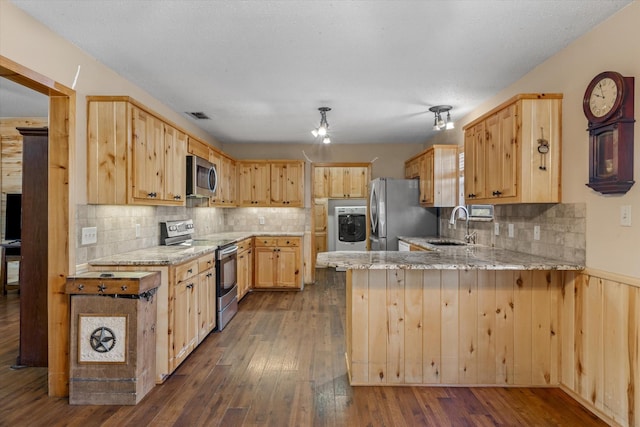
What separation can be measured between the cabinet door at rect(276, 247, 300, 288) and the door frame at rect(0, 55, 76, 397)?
3.30m

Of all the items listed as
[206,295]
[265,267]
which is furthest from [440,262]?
[265,267]

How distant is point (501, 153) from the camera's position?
9.35ft

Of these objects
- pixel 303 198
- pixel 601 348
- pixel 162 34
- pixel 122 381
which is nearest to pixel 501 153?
pixel 601 348

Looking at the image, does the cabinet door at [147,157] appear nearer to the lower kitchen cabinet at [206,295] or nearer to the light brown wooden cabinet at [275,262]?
the lower kitchen cabinet at [206,295]

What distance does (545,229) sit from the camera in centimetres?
282

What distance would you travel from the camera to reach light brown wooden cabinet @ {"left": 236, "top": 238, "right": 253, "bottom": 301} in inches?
194

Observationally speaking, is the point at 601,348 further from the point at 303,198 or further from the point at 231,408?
the point at 303,198

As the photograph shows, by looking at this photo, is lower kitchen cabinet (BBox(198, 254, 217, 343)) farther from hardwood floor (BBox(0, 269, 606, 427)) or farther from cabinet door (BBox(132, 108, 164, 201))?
cabinet door (BBox(132, 108, 164, 201))

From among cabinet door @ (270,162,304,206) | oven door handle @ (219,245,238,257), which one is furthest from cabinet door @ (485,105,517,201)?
cabinet door @ (270,162,304,206)

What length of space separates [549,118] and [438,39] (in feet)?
3.25

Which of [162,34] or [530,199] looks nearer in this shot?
[162,34]

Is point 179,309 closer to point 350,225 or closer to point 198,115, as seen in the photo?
point 198,115

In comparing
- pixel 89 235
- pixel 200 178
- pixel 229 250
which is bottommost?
pixel 229 250

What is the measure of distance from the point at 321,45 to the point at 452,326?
7.31ft
